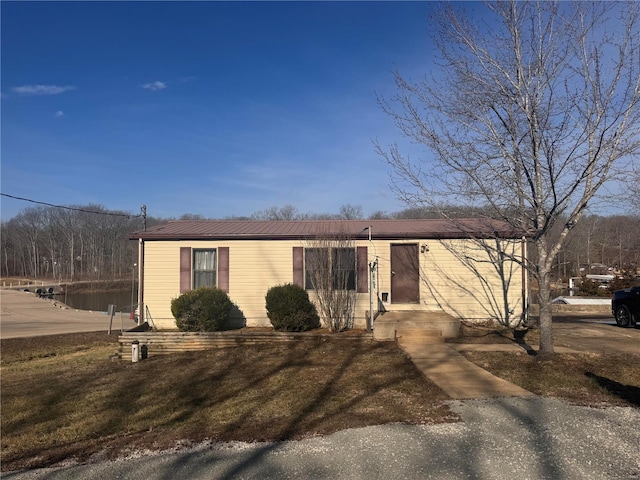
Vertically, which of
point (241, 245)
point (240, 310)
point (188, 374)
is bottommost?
point (188, 374)

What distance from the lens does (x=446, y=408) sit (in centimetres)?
496

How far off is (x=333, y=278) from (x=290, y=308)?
1.31 meters

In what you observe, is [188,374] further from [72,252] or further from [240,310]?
[72,252]

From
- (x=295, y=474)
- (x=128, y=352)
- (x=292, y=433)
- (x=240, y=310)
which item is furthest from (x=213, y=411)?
(x=240, y=310)

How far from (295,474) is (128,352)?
7440 millimetres

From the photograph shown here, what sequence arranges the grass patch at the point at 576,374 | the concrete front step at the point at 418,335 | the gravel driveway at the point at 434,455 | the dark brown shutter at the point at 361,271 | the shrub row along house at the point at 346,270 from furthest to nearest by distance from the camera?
the dark brown shutter at the point at 361,271 → the shrub row along house at the point at 346,270 → the concrete front step at the point at 418,335 → the grass patch at the point at 576,374 → the gravel driveway at the point at 434,455

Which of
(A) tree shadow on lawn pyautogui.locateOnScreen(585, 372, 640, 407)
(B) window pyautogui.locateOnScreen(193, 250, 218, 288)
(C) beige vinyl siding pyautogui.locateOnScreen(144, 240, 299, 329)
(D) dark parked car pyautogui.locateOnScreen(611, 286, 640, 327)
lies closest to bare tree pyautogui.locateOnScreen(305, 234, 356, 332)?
(C) beige vinyl siding pyautogui.locateOnScreen(144, 240, 299, 329)

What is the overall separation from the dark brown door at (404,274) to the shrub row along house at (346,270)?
0.03m

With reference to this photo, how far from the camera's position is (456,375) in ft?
21.4

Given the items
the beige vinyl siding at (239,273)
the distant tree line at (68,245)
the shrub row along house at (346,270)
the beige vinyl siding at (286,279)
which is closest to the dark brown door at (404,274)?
the shrub row along house at (346,270)

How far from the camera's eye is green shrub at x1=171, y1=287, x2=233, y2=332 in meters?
10.5

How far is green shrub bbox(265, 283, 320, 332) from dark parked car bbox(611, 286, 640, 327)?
8.04 metres

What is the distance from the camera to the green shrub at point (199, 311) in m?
10.5

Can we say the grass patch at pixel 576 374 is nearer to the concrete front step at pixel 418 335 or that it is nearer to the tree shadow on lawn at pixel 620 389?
the tree shadow on lawn at pixel 620 389
